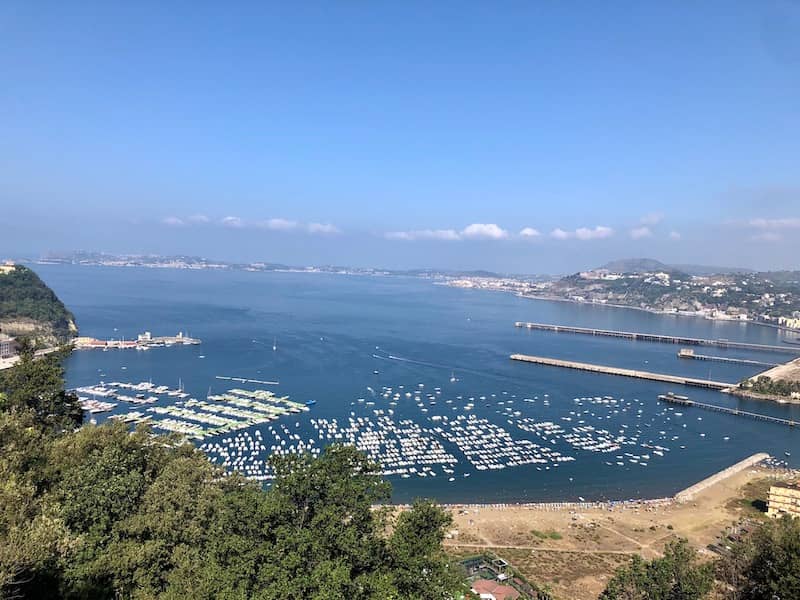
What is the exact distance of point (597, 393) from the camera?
4547cm

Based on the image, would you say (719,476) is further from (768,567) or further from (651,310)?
(651,310)

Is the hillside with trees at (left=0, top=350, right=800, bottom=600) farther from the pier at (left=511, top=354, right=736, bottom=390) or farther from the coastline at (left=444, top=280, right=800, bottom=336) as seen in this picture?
the coastline at (left=444, top=280, right=800, bottom=336)

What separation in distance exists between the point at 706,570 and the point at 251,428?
1067 inches

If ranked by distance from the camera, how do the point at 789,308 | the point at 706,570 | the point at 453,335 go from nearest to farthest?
the point at 706,570 → the point at 453,335 → the point at 789,308

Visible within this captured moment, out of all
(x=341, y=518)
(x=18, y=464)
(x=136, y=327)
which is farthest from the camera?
(x=136, y=327)

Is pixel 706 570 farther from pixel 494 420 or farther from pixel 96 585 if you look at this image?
pixel 494 420

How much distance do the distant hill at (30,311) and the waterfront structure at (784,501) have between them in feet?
196

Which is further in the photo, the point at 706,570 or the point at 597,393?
the point at 597,393

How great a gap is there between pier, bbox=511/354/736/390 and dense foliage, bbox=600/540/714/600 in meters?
43.8

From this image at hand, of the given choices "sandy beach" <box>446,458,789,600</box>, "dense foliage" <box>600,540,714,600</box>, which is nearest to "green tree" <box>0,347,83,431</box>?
"sandy beach" <box>446,458,789,600</box>

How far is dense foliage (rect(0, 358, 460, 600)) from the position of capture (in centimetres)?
754

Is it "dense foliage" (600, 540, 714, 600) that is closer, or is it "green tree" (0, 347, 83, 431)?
"dense foliage" (600, 540, 714, 600)

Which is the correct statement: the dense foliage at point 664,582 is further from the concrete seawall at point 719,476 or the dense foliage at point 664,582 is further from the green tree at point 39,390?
the green tree at point 39,390

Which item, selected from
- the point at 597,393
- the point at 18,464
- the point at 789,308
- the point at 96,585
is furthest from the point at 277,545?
the point at 789,308
